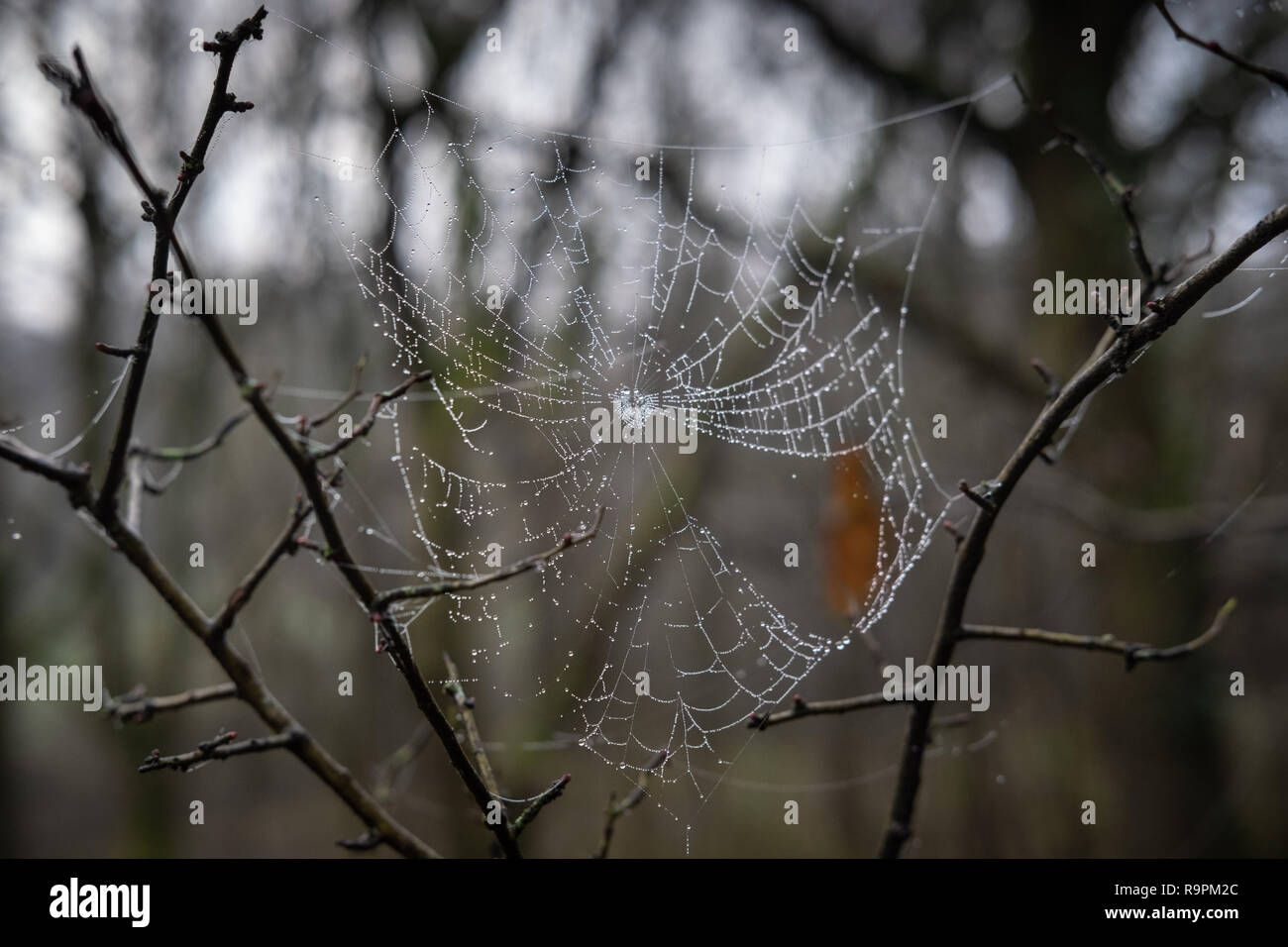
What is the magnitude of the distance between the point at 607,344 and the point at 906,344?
289 cm

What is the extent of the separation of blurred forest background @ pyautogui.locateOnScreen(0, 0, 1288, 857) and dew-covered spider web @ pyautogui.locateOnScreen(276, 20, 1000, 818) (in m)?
0.20

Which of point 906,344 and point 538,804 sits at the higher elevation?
point 906,344

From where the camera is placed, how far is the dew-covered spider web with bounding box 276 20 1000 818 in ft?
9.21

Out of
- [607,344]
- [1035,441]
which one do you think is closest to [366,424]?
[1035,441]

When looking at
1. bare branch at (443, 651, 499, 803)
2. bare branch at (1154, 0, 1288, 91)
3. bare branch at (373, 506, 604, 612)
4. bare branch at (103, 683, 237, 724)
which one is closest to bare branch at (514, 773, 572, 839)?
bare branch at (443, 651, 499, 803)

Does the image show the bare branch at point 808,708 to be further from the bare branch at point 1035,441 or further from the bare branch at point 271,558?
the bare branch at point 271,558

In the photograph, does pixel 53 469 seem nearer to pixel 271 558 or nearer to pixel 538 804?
pixel 271 558

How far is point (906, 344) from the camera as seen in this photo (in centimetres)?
541

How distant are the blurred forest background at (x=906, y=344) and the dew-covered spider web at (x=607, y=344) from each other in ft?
0.65

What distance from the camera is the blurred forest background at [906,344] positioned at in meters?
3.68

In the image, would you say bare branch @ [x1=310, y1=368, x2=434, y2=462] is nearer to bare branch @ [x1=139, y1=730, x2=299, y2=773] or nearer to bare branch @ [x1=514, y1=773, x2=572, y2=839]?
bare branch @ [x1=139, y1=730, x2=299, y2=773]

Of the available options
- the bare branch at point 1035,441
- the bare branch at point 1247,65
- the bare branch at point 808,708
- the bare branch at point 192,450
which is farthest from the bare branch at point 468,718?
the bare branch at point 1247,65
